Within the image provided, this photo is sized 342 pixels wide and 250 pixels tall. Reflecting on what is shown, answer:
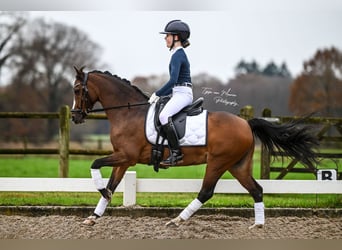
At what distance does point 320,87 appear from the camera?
10.3 metres

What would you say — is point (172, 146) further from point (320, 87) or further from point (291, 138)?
point (320, 87)

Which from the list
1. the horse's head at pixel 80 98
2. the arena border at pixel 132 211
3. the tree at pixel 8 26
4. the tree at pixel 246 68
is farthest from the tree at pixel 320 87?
the tree at pixel 8 26

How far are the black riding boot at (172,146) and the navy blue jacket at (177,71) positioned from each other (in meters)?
0.35

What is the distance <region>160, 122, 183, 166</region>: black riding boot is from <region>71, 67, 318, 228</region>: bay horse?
0.25 ft

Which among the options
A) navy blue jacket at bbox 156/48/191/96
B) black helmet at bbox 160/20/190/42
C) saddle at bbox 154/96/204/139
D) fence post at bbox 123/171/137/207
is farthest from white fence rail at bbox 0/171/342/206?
black helmet at bbox 160/20/190/42

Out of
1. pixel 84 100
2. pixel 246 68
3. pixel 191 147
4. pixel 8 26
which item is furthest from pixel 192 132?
pixel 8 26

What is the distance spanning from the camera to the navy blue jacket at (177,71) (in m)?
4.98

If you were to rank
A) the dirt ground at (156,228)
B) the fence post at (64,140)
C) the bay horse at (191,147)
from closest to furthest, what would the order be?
the dirt ground at (156,228), the bay horse at (191,147), the fence post at (64,140)

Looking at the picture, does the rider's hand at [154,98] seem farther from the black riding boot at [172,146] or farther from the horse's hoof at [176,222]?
the horse's hoof at [176,222]

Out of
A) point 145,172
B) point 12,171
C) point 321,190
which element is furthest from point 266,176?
point 12,171

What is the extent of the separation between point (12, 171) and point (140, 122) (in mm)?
6446

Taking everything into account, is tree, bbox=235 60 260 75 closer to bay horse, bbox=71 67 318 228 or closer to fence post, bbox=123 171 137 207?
bay horse, bbox=71 67 318 228

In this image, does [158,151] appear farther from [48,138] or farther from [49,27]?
[48,138]

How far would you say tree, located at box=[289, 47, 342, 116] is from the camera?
9.12 m
